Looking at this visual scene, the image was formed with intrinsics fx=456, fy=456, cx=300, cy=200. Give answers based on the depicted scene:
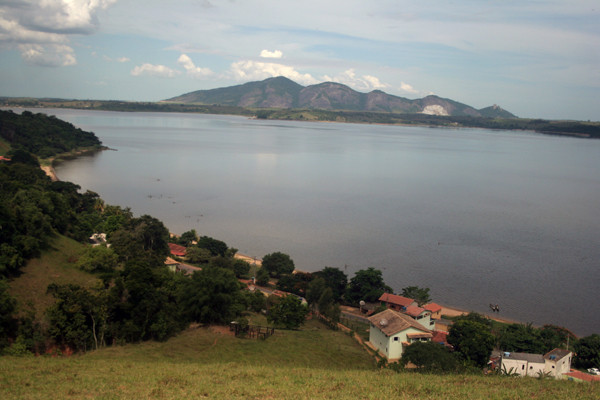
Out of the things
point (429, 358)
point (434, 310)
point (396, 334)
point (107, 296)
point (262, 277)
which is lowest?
point (434, 310)

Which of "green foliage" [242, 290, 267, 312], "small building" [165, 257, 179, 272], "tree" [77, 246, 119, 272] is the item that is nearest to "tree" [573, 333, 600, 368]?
"green foliage" [242, 290, 267, 312]

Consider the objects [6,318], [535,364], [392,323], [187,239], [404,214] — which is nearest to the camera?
[6,318]

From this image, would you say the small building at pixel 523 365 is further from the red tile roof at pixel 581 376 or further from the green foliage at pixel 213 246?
the green foliage at pixel 213 246

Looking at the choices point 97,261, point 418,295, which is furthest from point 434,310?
point 97,261

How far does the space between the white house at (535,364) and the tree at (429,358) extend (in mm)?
1998

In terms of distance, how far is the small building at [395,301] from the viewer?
16062mm

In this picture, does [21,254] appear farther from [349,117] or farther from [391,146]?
[349,117]

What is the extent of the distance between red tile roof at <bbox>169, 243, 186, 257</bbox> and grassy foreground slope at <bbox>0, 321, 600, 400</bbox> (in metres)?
10.9

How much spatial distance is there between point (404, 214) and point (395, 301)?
15364 millimetres

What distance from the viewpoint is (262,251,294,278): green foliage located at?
19.7 metres

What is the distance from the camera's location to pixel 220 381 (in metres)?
7.39

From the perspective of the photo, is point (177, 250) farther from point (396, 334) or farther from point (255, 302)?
point (396, 334)

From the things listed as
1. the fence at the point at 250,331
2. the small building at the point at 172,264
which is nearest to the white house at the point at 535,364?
the fence at the point at 250,331

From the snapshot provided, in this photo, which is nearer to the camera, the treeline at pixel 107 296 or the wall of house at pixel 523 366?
the treeline at pixel 107 296
